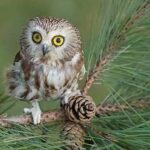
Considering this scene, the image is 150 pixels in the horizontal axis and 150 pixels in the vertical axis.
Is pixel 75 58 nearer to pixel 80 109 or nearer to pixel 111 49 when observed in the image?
pixel 111 49

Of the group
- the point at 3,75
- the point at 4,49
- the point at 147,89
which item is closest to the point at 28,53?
the point at 3,75

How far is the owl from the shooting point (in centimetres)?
206

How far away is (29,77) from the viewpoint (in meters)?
2.08

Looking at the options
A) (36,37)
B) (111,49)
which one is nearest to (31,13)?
(36,37)

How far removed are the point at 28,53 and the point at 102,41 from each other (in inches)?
20.3

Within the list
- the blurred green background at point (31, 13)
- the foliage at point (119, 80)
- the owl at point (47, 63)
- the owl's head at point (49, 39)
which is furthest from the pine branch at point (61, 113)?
the blurred green background at point (31, 13)

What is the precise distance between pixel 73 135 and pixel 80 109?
0.08 m

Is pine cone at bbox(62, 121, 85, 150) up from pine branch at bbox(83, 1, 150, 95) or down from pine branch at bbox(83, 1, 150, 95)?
down

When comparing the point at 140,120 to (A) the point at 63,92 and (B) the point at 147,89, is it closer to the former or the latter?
(B) the point at 147,89

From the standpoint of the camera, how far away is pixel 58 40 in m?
2.16

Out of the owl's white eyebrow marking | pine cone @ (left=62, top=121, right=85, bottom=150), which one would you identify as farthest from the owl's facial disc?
pine cone @ (left=62, top=121, right=85, bottom=150)

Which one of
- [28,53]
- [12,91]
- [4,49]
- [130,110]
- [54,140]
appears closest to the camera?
[54,140]

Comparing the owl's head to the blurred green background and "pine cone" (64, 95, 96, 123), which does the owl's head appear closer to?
"pine cone" (64, 95, 96, 123)

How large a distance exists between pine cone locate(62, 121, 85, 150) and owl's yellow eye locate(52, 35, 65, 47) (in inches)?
23.2
